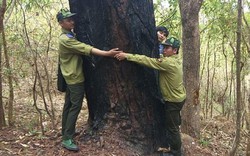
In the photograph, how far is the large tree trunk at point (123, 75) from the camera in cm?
455

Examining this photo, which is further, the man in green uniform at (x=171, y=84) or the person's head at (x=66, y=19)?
the man in green uniform at (x=171, y=84)

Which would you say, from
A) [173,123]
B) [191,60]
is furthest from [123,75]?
[191,60]

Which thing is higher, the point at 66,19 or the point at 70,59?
the point at 66,19

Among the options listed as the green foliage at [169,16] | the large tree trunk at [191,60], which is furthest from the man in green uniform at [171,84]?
the green foliage at [169,16]

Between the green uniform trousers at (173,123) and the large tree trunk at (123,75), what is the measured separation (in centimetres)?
13

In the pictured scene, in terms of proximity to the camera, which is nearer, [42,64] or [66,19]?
[66,19]

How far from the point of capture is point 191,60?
22.7ft

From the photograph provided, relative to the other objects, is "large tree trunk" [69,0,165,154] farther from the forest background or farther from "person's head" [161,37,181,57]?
the forest background

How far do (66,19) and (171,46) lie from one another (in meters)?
1.46

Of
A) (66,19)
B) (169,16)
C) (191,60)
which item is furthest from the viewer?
(169,16)

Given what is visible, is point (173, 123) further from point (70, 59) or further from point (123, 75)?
point (70, 59)

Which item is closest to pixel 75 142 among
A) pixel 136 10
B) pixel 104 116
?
pixel 104 116

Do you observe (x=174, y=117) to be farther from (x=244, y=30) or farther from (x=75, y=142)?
(x=244, y=30)

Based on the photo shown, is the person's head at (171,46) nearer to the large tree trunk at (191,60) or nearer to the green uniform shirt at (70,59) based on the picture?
the green uniform shirt at (70,59)
